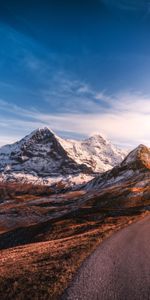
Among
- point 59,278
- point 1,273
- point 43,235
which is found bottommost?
point 43,235

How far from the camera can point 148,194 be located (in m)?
124

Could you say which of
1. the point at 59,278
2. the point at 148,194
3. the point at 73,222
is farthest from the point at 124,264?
the point at 148,194

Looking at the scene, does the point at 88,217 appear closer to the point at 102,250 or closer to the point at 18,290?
the point at 102,250

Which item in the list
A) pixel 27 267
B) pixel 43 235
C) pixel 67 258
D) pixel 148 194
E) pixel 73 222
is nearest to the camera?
pixel 27 267

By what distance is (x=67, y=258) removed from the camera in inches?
847

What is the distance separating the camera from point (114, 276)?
52.4 feet

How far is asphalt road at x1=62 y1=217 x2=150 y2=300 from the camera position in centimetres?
1312

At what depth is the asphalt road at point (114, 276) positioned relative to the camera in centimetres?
1312

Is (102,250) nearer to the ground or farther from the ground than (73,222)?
farther from the ground

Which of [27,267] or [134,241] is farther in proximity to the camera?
[134,241]

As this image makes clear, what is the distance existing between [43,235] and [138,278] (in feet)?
148

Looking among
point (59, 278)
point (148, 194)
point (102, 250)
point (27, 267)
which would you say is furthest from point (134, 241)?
point (148, 194)

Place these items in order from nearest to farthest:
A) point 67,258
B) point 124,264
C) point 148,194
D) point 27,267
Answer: point 124,264, point 27,267, point 67,258, point 148,194

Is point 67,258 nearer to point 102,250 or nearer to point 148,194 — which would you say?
point 102,250
